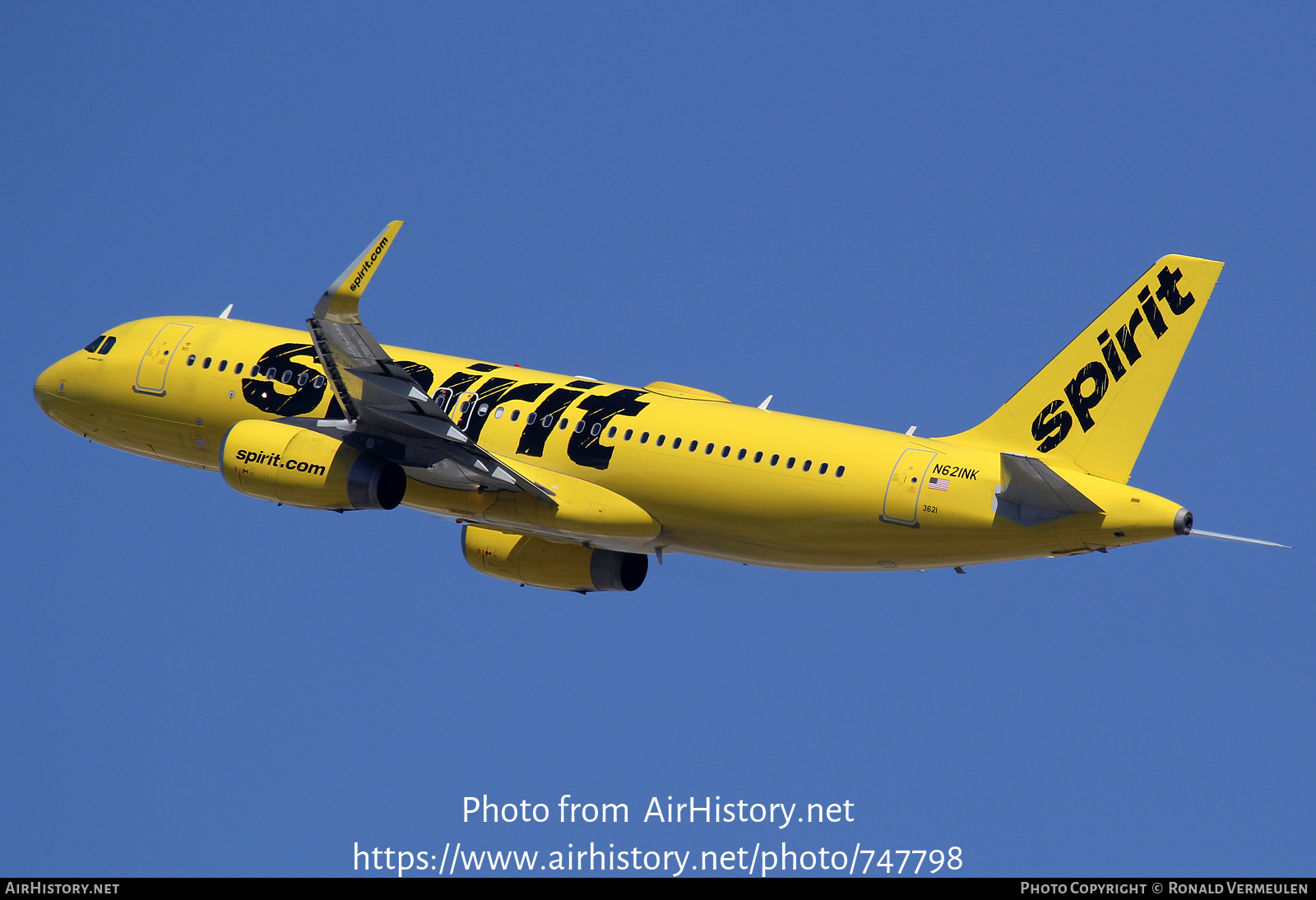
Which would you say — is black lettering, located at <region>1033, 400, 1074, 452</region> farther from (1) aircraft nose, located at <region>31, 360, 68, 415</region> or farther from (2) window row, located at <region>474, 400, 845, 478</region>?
(1) aircraft nose, located at <region>31, 360, 68, 415</region>

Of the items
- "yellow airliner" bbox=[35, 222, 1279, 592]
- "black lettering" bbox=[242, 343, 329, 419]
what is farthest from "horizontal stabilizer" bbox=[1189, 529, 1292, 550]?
"black lettering" bbox=[242, 343, 329, 419]

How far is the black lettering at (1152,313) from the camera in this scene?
4016 centimetres

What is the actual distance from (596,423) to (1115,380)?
37.0 ft

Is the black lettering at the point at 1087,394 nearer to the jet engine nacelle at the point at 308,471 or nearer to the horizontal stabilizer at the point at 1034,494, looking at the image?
the horizontal stabilizer at the point at 1034,494

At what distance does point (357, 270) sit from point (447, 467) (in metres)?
5.91

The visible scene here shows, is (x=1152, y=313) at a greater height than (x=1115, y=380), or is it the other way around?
(x=1152, y=313)

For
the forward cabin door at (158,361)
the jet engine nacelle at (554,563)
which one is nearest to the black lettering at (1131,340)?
the jet engine nacelle at (554,563)

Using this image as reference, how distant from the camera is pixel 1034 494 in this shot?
129 feet

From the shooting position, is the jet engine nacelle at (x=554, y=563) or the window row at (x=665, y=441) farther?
the jet engine nacelle at (x=554, y=563)

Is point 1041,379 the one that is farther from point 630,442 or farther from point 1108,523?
point 630,442

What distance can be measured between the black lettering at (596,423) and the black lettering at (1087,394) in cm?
941

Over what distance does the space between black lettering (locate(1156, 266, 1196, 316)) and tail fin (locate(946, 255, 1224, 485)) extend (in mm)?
17

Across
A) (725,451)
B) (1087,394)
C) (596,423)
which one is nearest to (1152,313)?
(1087,394)

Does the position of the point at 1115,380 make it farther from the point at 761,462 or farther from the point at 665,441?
the point at 665,441
